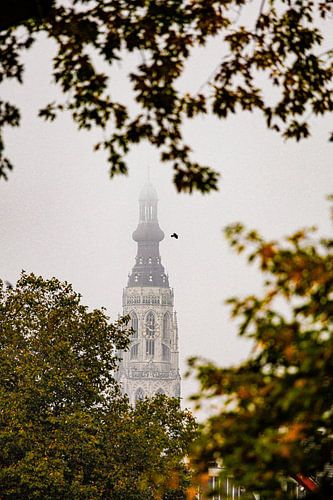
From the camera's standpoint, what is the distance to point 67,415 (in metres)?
43.1

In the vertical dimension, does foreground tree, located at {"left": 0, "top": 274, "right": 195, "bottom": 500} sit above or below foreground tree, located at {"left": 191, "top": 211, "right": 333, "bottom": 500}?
above

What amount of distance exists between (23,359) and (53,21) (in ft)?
114

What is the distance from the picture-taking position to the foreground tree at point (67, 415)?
39988 mm

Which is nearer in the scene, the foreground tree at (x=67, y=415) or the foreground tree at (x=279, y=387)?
the foreground tree at (x=279, y=387)

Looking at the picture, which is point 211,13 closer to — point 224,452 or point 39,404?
point 224,452

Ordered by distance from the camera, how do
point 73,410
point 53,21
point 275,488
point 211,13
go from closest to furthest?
1. point 275,488
2. point 53,21
3. point 211,13
4. point 73,410

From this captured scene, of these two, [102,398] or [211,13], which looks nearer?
[211,13]

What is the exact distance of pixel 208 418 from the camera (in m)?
8.45

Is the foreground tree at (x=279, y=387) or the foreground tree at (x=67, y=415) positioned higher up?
the foreground tree at (x=67, y=415)

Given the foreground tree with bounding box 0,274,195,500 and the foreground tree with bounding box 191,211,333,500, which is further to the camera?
the foreground tree with bounding box 0,274,195,500

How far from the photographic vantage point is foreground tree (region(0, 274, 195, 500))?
39988 millimetres

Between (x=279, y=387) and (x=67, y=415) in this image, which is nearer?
(x=279, y=387)

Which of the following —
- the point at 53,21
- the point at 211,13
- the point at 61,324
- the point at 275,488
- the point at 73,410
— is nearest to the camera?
the point at 275,488

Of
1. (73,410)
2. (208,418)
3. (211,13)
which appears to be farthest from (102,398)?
(208,418)
